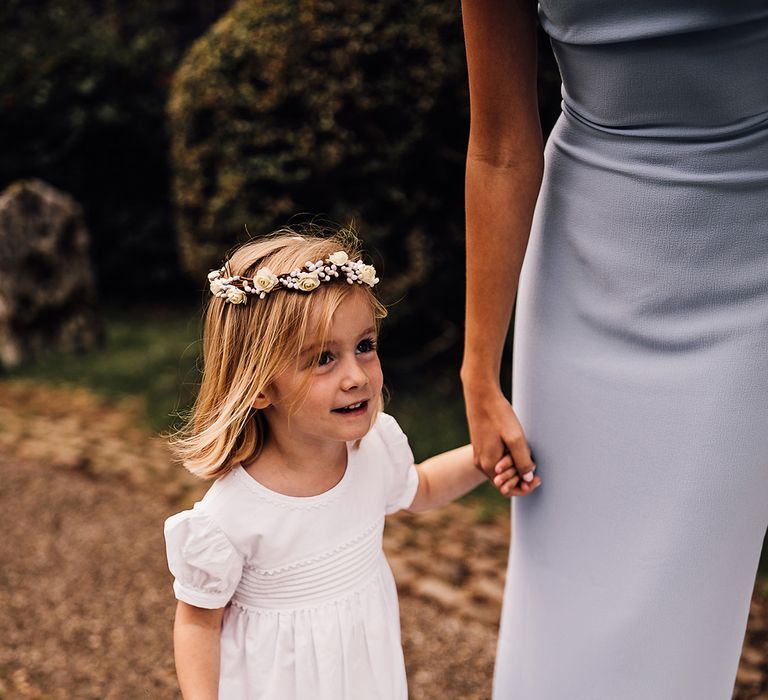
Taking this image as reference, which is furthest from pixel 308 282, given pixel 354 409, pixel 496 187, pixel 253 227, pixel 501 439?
pixel 253 227

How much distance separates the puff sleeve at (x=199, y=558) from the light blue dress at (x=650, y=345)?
23.7 inches

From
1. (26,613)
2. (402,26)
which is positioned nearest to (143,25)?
(402,26)

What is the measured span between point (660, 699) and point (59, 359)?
5174 millimetres

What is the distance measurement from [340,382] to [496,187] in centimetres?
44

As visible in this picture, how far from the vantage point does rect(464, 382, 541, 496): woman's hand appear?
1.70 m

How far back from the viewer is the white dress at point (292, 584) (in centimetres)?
161

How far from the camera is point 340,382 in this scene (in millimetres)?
1596

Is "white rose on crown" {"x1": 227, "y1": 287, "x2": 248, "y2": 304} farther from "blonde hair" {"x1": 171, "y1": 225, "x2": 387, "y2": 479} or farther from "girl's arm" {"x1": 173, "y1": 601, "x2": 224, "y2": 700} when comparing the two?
"girl's arm" {"x1": 173, "y1": 601, "x2": 224, "y2": 700}

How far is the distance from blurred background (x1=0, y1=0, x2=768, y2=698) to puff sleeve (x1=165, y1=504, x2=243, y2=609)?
4.72 ft

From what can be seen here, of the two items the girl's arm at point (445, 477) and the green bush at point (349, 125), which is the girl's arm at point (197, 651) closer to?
the girl's arm at point (445, 477)

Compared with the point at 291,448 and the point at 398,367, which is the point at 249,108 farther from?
the point at 291,448

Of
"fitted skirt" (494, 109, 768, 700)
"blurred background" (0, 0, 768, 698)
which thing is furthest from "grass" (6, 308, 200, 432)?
"fitted skirt" (494, 109, 768, 700)

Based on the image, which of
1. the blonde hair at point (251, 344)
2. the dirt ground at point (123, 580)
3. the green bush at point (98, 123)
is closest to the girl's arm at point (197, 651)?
the blonde hair at point (251, 344)

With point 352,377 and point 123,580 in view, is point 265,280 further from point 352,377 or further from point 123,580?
point 123,580
